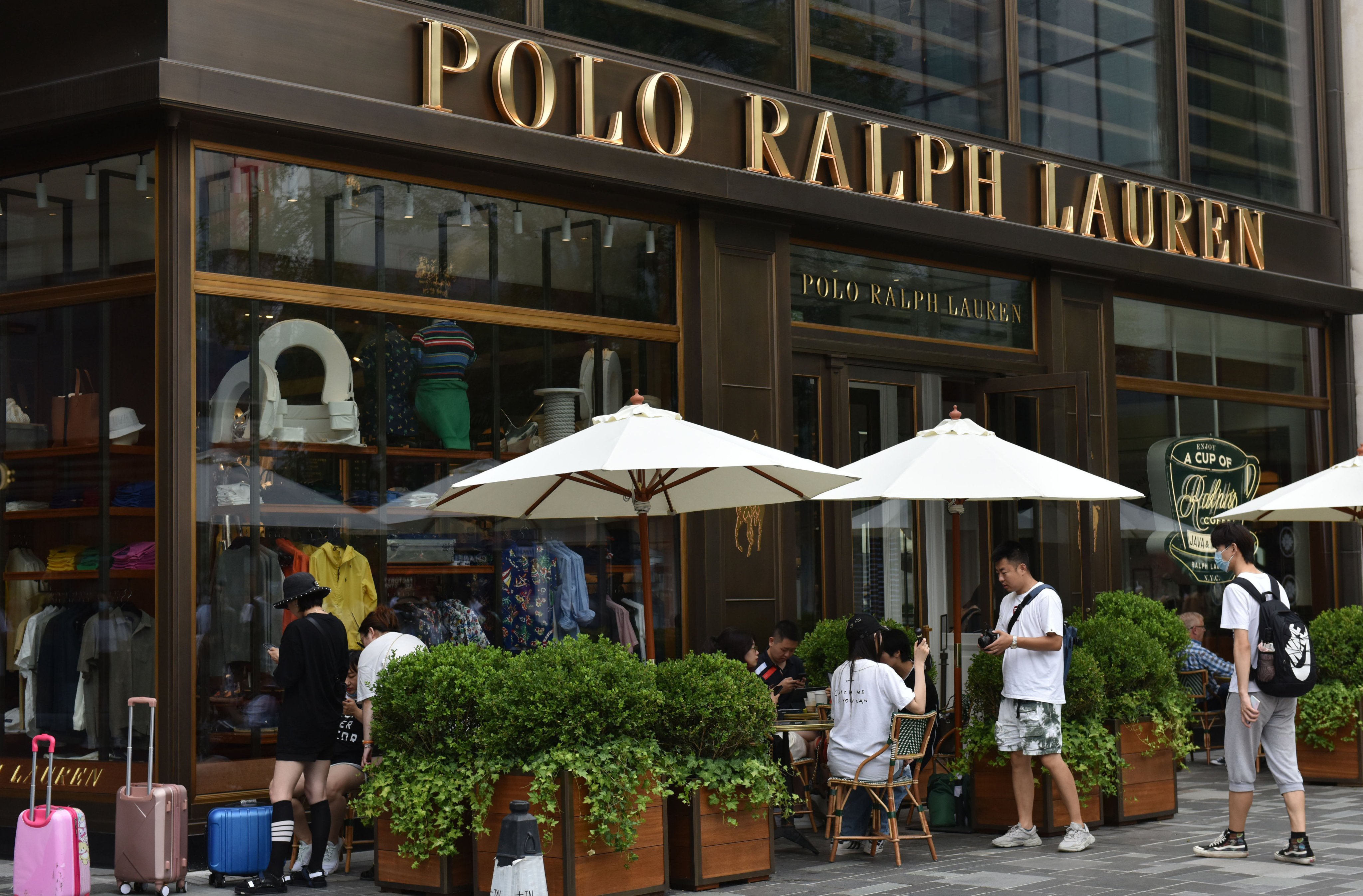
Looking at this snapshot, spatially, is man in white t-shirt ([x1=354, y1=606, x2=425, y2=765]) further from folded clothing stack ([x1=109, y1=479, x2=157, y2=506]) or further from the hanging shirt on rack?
folded clothing stack ([x1=109, y1=479, x2=157, y2=506])

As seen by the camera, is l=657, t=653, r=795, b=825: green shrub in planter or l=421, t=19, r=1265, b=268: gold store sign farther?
l=421, t=19, r=1265, b=268: gold store sign

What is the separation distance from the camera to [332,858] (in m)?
9.15

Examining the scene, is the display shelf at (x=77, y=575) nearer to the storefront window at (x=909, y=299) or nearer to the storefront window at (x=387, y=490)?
the storefront window at (x=387, y=490)

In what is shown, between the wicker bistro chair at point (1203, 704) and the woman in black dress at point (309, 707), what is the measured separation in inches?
299

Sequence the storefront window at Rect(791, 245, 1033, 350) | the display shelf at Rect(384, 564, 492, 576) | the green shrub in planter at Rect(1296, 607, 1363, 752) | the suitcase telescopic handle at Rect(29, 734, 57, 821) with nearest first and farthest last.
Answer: the suitcase telescopic handle at Rect(29, 734, 57, 821), the display shelf at Rect(384, 564, 492, 576), the green shrub in planter at Rect(1296, 607, 1363, 752), the storefront window at Rect(791, 245, 1033, 350)

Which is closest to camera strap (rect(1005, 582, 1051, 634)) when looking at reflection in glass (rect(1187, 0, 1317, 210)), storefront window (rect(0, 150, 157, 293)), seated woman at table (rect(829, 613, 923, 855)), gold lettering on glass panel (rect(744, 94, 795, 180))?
seated woman at table (rect(829, 613, 923, 855))

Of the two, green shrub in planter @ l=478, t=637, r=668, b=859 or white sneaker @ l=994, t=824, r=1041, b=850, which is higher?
green shrub in planter @ l=478, t=637, r=668, b=859

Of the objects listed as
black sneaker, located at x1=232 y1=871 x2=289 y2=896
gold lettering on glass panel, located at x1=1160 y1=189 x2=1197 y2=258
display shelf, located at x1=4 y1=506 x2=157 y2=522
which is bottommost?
black sneaker, located at x1=232 y1=871 x2=289 y2=896

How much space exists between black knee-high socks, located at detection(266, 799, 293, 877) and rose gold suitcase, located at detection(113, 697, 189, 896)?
0.47 meters

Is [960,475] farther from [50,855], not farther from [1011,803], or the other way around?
[50,855]

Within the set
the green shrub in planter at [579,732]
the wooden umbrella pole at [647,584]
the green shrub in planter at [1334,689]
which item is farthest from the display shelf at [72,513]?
the green shrub in planter at [1334,689]

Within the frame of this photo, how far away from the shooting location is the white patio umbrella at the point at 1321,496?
472 inches

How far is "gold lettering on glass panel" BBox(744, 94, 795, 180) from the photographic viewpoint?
1203 cm

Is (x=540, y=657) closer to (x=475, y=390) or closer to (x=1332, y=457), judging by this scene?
(x=475, y=390)
